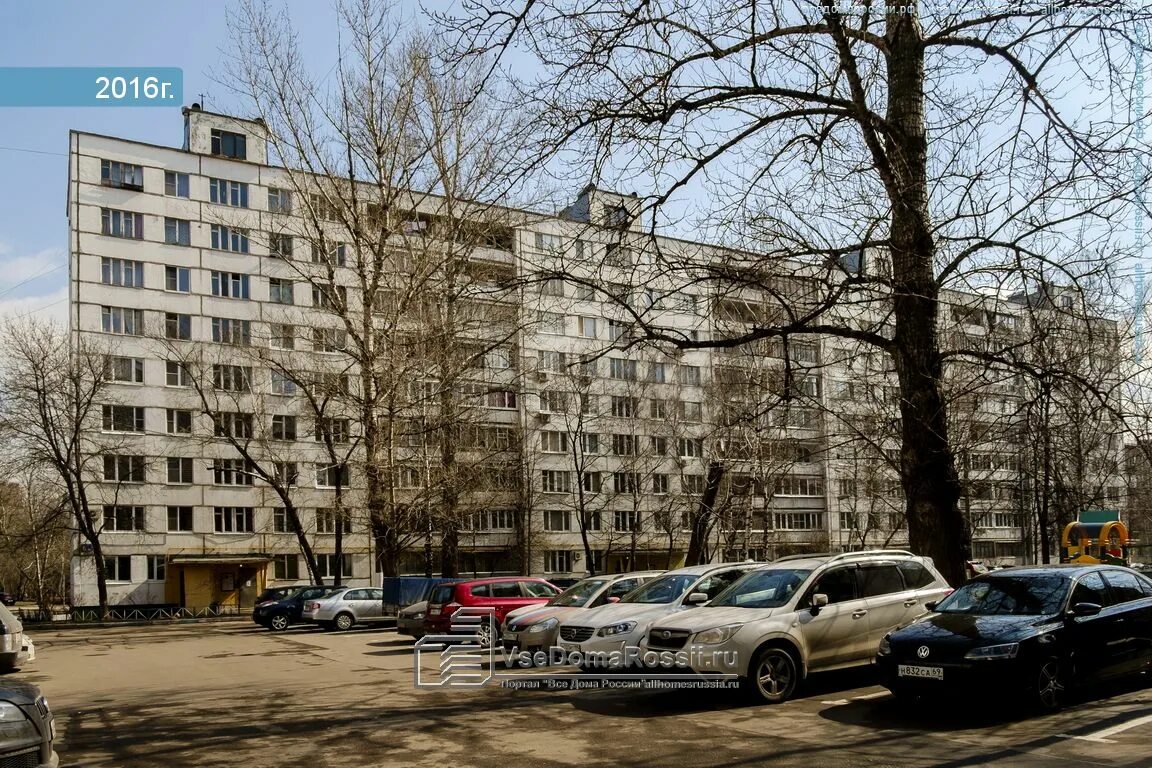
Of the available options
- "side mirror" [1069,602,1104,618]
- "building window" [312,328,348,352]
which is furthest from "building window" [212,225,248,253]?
"side mirror" [1069,602,1104,618]

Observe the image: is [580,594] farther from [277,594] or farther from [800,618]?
[277,594]

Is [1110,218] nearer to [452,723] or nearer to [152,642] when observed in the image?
[452,723]

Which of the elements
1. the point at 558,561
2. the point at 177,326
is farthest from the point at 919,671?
the point at 558,561

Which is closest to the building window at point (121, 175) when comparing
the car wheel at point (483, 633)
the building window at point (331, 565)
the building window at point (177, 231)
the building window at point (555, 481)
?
the building window at point (177, 231)

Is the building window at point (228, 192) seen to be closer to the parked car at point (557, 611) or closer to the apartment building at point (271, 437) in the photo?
the apartment building at point (271, 437)

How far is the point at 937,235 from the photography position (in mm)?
11398

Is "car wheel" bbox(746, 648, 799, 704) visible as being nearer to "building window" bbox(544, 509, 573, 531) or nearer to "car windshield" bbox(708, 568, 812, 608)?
"car windshield" bbox(708, 568, 812, 608)

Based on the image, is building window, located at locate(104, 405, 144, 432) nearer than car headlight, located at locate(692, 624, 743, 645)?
No

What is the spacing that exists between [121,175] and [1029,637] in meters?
56.4

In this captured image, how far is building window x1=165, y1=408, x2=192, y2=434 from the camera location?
180ft

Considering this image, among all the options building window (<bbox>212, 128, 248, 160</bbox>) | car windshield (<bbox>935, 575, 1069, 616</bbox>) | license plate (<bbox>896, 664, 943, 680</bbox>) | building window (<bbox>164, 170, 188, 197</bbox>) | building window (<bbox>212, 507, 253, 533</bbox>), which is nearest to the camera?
license plate (<bbox>896, 664, 943, 680</bbox>)

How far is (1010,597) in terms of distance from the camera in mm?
11188

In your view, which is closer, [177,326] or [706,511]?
[706,511]

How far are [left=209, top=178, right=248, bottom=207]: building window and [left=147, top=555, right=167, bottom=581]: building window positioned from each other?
20.5 metres
